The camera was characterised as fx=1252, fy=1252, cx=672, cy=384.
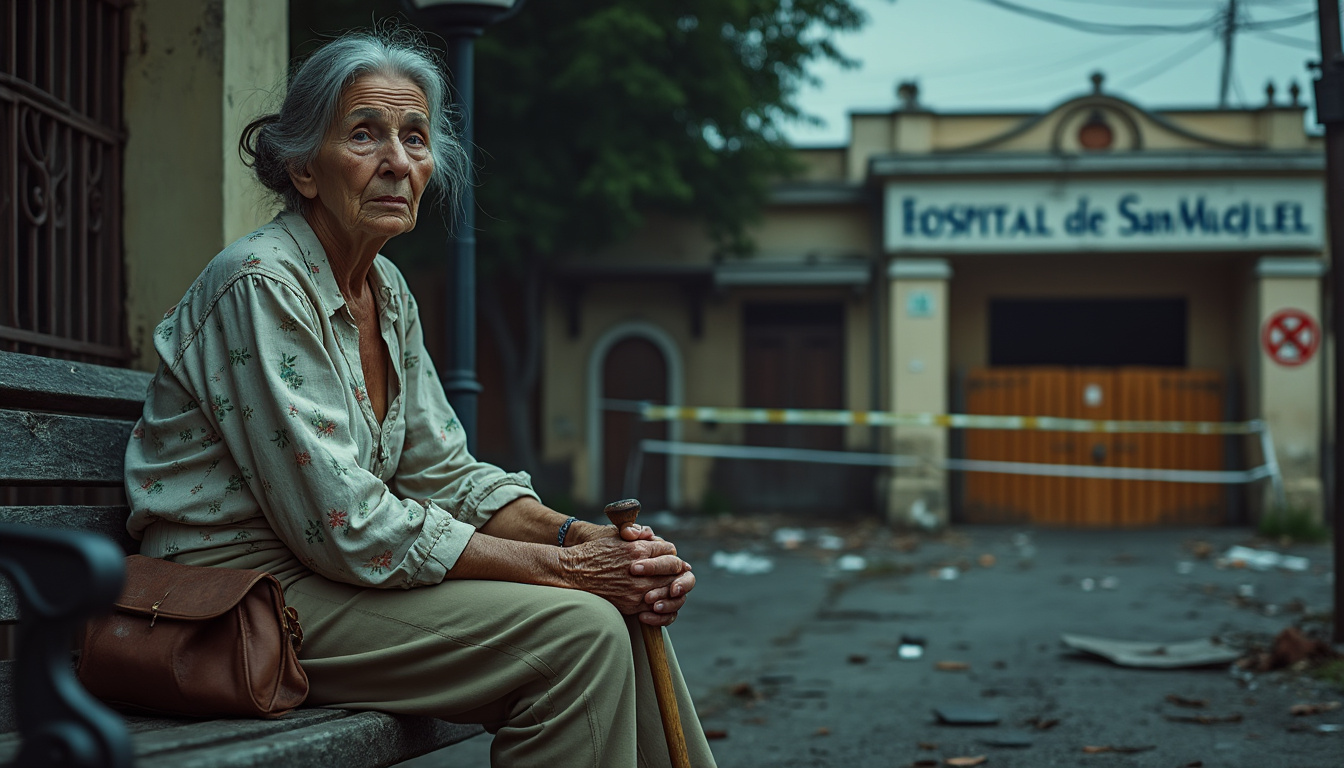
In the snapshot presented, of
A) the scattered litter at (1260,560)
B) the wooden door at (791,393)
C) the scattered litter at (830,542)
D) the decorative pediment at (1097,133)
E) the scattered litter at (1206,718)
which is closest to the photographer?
the scattered litter at (1206,718)

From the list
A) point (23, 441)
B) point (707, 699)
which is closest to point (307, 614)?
point (23, 441)

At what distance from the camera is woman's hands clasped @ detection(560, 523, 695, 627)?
2387 mm

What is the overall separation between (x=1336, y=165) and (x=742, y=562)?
6.33 metres

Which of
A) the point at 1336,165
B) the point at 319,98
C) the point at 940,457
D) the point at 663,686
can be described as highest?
the point at 1336,165

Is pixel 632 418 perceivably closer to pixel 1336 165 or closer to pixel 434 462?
pixel 1336 165

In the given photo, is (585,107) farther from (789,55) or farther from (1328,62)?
(1328,62)

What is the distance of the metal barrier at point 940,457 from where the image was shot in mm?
14422

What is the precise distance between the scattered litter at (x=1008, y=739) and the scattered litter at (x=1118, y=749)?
212mm

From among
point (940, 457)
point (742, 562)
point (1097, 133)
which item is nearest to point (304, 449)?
point (742, 562)

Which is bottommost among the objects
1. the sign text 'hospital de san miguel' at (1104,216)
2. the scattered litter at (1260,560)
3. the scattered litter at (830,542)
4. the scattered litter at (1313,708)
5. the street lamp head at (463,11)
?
the scattered litter at (830,542)

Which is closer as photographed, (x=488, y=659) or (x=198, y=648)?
(x=198, y=648)

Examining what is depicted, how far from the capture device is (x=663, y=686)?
2.43 metres

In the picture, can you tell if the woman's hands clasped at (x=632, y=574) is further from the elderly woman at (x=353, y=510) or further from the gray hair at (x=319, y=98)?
the gray hair at (x=319, y=98)

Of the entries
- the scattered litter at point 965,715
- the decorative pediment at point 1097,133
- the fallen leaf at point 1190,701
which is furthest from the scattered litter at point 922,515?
the scattered litter at point 965,715
